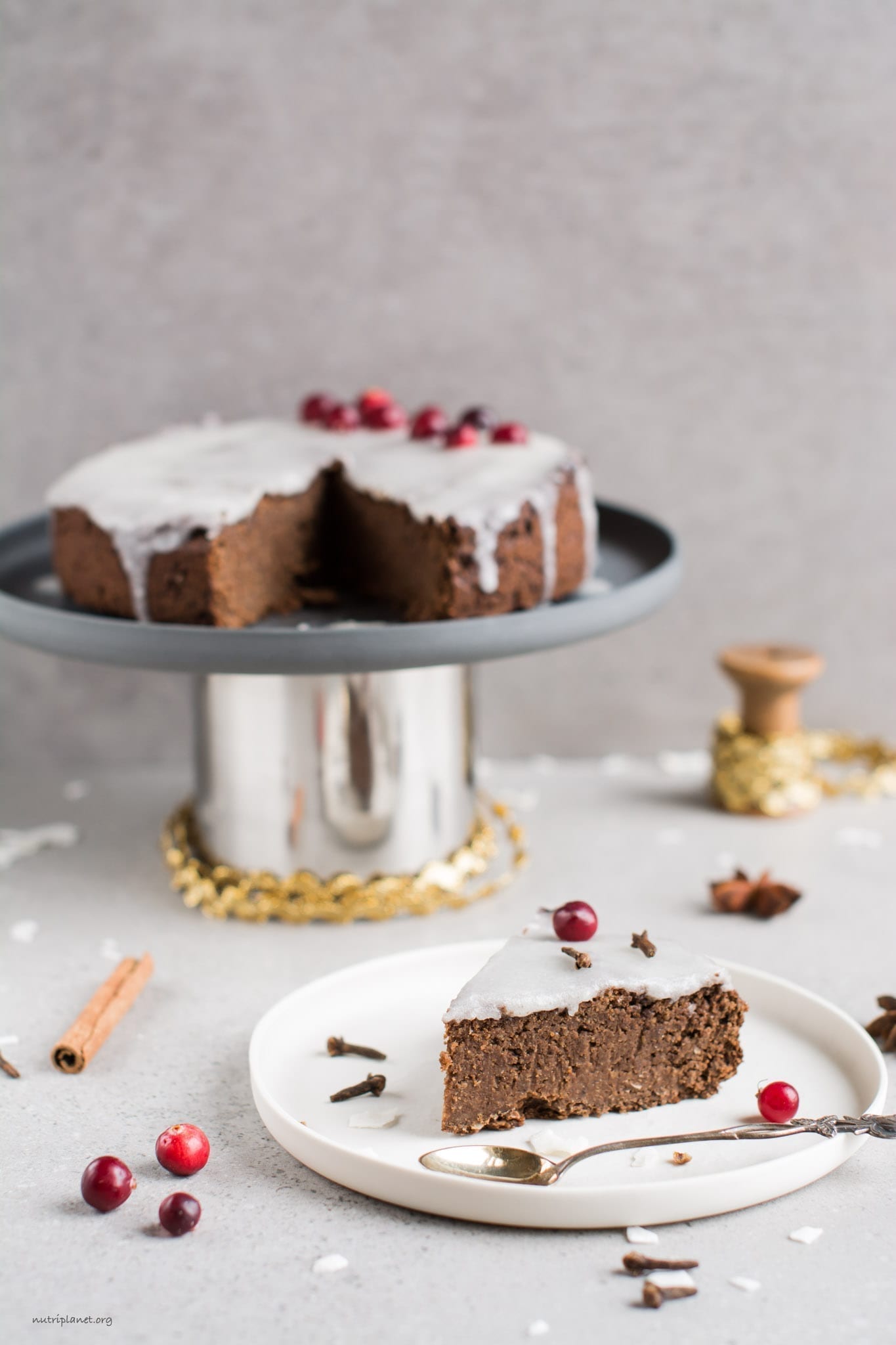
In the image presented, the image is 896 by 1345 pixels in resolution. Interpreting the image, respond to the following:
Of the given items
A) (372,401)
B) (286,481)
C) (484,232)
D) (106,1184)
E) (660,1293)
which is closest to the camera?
(660,1293)

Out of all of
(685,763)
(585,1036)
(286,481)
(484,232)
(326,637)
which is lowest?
(685,763)

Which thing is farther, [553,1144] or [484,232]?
[484,232]

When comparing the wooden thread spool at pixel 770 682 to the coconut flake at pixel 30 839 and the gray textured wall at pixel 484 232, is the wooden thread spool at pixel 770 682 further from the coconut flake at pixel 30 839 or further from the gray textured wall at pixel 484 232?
the coconut flake at pixel 30 839

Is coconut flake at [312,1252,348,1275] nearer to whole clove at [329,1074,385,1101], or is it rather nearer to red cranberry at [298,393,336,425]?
whole clove at [329,1074,385,1101]

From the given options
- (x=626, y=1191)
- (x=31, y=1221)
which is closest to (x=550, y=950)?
(x=626, y=1191)

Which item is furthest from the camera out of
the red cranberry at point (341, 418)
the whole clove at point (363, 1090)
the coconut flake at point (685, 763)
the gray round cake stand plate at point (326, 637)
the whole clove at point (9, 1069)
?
the coconut flake at point (685, 763)

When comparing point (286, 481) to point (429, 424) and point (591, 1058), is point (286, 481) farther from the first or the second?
point (591, 1058)

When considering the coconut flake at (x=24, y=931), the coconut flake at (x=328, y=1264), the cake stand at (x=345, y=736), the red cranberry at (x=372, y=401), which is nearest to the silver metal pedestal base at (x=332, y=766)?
the cake stand at (x=345, y=736)

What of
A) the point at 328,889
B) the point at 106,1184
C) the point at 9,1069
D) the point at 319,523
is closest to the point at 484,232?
the point at 319,523
